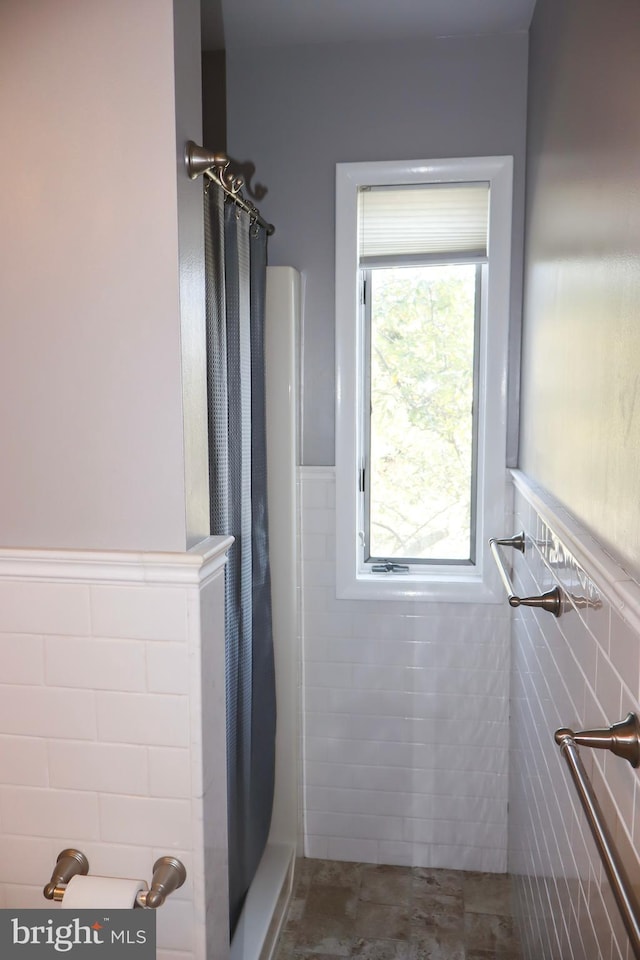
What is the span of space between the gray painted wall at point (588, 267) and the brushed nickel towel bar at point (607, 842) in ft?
0.74

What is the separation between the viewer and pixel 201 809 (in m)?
1.33

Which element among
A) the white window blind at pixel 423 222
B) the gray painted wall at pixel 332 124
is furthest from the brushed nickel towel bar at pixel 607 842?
the white window blind at pixel 423 222

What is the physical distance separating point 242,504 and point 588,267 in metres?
1.03

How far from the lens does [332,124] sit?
238 centimetres

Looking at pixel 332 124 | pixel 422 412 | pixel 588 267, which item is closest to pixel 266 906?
pixel 422 412

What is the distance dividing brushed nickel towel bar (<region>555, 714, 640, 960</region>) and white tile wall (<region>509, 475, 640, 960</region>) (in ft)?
0.16

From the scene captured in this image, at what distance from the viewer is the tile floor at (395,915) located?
6.95 ft

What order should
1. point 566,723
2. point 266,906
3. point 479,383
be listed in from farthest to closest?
point 479,383, point 266,906, point 566,723

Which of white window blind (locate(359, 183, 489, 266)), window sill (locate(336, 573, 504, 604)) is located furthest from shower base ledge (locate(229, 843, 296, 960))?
white window blind (locate(359, 183, 489, 266))

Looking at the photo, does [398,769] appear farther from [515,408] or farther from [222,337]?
[222,337]

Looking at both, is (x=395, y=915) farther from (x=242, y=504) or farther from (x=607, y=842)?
(x=607, y=842)

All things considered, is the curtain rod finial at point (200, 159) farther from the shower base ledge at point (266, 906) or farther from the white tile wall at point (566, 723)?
the shower base ledge at point (266, 906)

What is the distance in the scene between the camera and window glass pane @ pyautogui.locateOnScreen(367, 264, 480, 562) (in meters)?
2.51

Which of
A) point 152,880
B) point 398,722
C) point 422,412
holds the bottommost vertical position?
point 398,722
